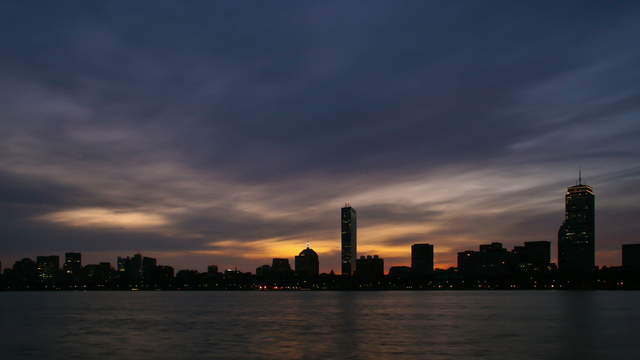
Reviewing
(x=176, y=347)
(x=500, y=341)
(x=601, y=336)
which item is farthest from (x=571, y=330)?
(x=176, y=347)

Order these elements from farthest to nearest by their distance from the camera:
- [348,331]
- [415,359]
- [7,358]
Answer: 1. [348,331]
2. [7,358]
3. [415,359]

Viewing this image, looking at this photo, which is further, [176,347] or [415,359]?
[176,347]

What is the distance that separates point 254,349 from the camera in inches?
2448

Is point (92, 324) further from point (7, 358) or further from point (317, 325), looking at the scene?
point (7, 358)

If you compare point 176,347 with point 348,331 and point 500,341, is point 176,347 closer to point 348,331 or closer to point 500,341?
point 348,331

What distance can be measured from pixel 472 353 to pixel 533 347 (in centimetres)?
866

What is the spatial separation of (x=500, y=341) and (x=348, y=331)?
2071 centimetres

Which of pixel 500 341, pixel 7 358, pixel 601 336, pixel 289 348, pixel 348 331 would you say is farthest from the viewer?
pixel 348 331

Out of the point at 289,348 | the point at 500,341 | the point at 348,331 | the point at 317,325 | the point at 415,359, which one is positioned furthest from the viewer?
the point at 317,325

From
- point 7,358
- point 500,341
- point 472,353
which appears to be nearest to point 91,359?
point 7,358

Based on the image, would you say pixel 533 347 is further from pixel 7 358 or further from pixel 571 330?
pixel 7 358

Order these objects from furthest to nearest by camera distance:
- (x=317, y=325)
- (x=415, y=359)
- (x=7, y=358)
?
1. (x=317, y=325)
2. (x=7, y=358)
3. (x=415, y=359)

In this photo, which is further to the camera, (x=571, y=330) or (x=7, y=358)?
(x=571, y=330)

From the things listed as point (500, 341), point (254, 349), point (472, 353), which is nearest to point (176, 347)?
point (254, 349)
